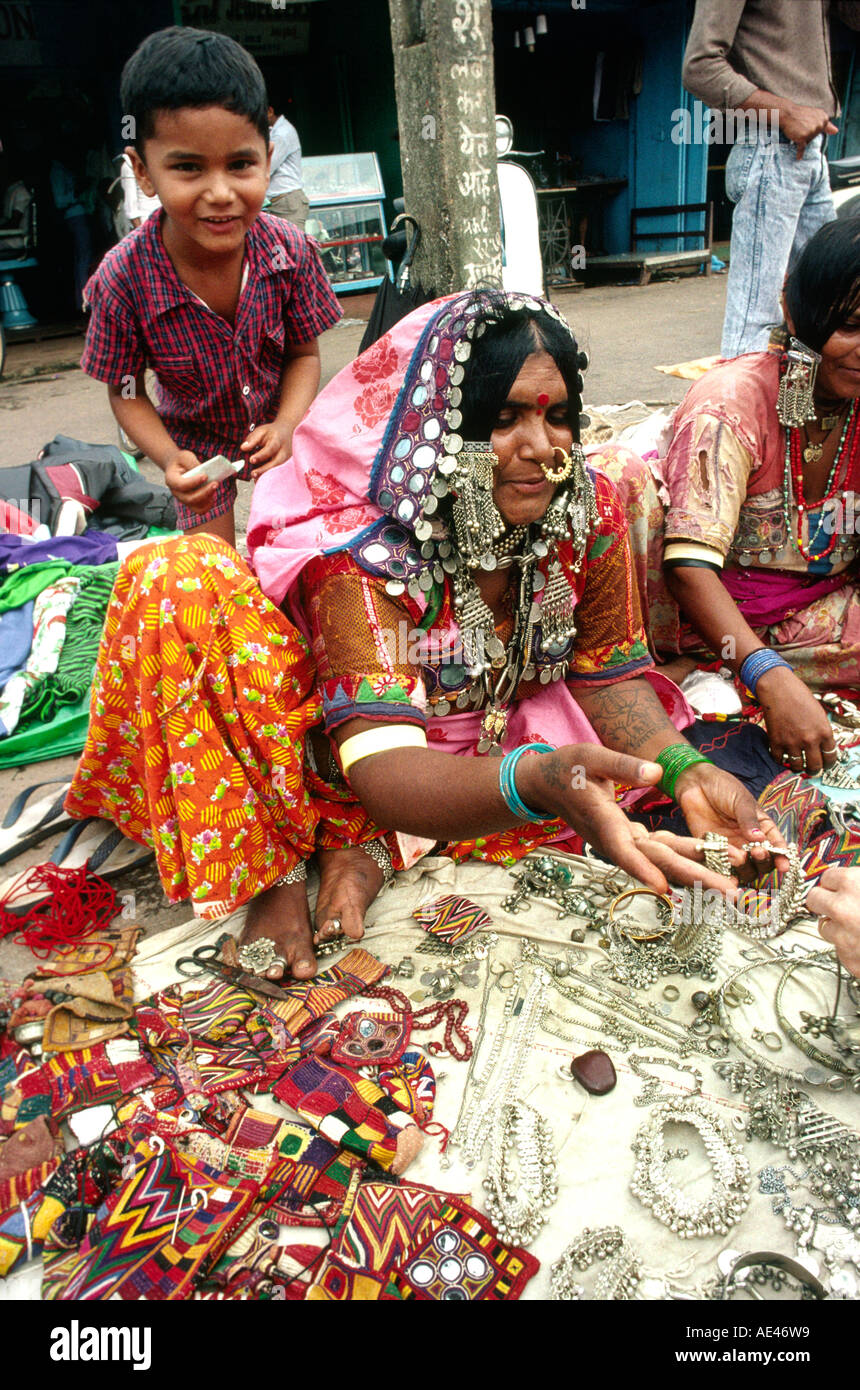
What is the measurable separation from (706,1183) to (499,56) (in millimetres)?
14002

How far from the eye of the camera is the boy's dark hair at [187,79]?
2.42 metres

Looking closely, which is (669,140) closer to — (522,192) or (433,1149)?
(522,192)

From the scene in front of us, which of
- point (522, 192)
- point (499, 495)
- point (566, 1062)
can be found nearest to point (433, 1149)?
point (566, 1062)

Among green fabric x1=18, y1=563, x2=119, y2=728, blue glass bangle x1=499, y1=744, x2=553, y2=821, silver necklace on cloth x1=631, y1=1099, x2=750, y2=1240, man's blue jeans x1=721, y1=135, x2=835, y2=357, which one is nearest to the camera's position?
silver necklace on cloth x1=631, y1=1099, x2=750, y2=1240

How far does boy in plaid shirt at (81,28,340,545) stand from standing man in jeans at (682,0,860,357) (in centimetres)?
213

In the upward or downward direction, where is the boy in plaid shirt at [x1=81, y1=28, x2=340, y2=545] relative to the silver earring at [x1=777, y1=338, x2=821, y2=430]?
upward

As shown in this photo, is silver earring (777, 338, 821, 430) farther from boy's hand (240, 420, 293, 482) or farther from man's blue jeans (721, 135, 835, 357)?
man's blue jeans (721, 135, 835, 357)

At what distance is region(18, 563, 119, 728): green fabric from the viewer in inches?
128

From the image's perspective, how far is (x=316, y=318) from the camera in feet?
10.2

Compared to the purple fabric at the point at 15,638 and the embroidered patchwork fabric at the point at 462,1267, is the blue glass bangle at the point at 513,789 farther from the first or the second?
the purple fabric at the point at 15,638

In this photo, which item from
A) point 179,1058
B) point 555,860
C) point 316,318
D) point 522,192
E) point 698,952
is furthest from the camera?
point 522,192

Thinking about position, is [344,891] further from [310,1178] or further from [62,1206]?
[62,1206]

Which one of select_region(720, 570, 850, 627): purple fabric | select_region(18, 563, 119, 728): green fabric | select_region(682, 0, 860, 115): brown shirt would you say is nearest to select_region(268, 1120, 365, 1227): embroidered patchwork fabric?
select_region(18, 563, 119, 728): green fabric
